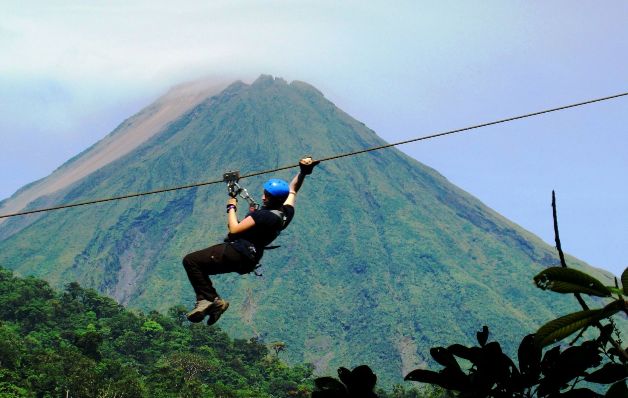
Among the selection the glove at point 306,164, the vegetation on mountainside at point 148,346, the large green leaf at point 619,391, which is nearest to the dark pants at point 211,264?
the glove at point 306,164

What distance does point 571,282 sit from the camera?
2.71 meters

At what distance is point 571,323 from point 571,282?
14 cm

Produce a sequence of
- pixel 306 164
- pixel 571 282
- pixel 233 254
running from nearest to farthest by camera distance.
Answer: pixel 571 282 < pixel 233 254 < pixel 306 164

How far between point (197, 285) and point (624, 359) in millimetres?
5659

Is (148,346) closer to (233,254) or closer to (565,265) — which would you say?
(233,254)

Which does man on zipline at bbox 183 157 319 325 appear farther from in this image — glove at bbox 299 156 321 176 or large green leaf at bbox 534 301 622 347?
large green leaf at bbox 534 301 622 347

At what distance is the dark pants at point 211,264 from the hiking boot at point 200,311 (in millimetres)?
47

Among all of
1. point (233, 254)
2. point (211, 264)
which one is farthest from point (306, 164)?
point (211, 264)

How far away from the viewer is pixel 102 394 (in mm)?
74688

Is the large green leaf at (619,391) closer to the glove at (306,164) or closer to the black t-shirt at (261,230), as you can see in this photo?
the black t-shirt at (261,230)

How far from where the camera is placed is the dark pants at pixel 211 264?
8031mm

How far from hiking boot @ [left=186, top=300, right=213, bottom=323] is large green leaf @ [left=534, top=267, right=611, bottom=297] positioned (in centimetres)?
557

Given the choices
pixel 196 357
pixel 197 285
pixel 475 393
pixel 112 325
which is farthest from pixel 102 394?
pixel 475 393

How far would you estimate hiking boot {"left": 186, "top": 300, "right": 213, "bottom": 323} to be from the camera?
26.3ft
